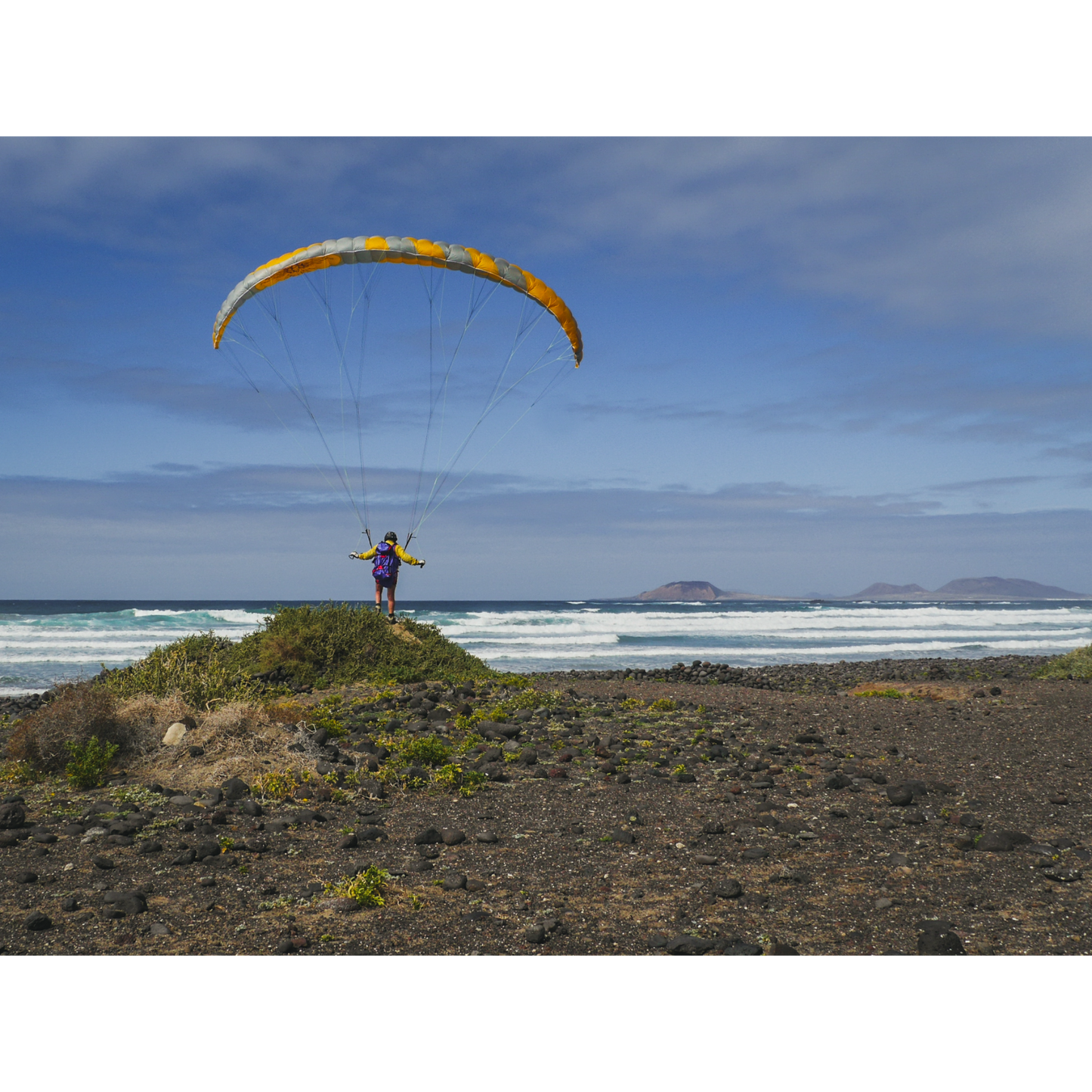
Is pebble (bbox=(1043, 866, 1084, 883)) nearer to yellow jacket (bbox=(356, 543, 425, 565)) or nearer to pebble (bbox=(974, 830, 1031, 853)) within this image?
pebble (bbox=(974, 830, 1031, 853))

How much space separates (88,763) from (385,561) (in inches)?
334

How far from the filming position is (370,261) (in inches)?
517

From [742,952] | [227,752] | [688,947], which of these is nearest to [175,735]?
[227,752]

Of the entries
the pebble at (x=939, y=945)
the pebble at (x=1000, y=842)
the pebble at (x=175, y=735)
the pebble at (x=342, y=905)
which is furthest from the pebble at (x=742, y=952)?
the pebble at (x=175, y=735)

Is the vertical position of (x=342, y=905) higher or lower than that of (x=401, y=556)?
lower

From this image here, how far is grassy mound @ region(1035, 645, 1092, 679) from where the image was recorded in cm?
1936

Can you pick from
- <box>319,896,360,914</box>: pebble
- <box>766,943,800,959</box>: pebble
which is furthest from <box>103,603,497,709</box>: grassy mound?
<box>766,943,800,959</box>: pebble

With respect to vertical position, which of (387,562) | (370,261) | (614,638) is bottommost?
(614,638)

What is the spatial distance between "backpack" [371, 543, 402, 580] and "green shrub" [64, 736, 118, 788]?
7.84 m

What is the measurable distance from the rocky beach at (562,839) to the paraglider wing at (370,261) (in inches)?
289

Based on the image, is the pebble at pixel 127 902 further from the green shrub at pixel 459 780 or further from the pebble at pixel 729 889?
the pebble at pixel 729 889

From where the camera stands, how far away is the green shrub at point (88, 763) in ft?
29.4

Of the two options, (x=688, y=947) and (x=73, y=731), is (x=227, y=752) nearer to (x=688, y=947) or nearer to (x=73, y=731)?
(x=73, y=731)
